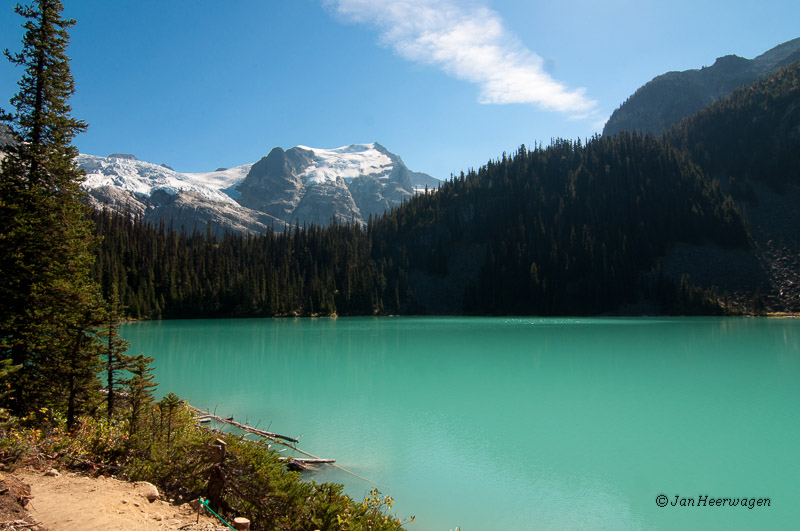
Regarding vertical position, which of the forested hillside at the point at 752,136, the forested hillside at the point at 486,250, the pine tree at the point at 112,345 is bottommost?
the pine tree at the point at 112,345

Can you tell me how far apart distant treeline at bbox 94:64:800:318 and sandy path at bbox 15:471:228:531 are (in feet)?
343

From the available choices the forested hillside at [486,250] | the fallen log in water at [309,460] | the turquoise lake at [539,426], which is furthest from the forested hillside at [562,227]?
the fallen log in water at [309,460]

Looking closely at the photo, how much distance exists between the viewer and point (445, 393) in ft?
86.0

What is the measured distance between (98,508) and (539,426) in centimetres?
1723

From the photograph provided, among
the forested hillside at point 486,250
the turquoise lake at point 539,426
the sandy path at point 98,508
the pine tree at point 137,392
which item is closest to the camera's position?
the sandy path at point 98,508

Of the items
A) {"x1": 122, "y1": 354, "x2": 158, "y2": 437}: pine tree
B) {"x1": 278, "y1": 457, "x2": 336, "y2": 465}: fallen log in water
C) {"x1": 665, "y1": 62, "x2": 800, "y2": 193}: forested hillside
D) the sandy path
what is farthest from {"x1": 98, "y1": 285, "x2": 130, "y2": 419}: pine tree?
{"x1": 665, "y1": 62, "x2": 800, "y2": 193}: forested hillside

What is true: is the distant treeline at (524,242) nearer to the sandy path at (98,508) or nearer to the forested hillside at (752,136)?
the forested hillside at (752,136)

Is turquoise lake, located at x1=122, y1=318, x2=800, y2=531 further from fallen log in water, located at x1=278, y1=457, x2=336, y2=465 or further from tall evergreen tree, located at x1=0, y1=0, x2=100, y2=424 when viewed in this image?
tall evergreen tree, located at x1=0, y1=0, x2=100, y2=424

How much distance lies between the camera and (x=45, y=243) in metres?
14.8

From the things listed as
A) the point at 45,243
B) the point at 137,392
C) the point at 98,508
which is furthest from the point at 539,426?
the point at 45,243

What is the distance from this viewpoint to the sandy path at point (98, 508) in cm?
632

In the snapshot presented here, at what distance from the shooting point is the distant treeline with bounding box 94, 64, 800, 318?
120 meters

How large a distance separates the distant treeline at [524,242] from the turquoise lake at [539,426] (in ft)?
269

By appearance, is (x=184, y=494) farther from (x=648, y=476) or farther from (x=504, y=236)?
(x=504, y=236)
